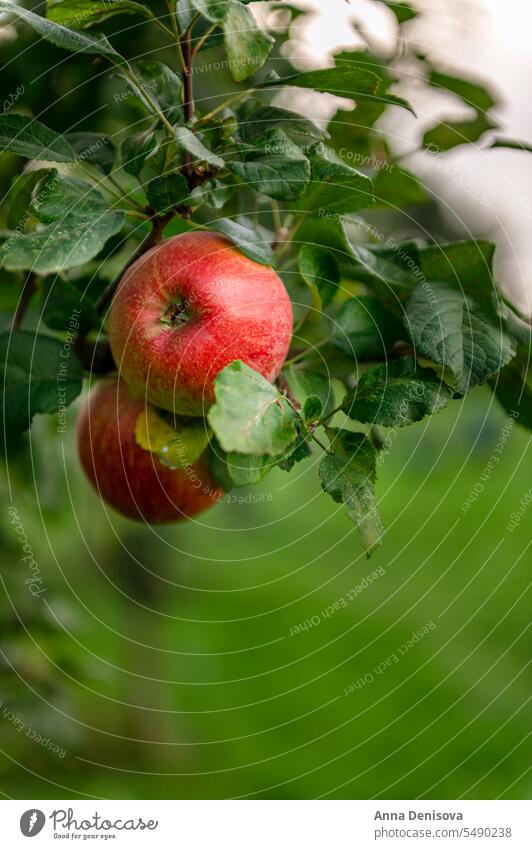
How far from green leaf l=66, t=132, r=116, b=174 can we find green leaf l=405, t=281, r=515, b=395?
0.21 m

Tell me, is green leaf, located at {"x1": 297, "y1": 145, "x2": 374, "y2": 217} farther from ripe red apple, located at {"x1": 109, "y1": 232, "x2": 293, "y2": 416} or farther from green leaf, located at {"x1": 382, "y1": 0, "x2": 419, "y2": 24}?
green leaf, located at {"x1": 382, "y1": 0, "x2": 419, "y2": 24}

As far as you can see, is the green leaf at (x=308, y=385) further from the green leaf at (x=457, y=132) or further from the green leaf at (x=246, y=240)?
the green leaf at (x=457, y=132)

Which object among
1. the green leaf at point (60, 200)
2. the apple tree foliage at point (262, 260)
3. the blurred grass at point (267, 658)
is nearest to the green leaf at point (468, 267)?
the apple tree foliage at point (262, 260)

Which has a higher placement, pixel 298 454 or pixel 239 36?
pixel 239 36

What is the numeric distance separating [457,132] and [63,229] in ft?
1.29

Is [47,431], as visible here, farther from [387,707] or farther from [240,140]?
[387,707]

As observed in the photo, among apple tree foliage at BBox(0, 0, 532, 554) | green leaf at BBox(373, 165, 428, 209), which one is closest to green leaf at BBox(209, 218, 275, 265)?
apple tree foliage at BBox(0, 0, 532, 554)

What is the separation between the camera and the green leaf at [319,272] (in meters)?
0.54

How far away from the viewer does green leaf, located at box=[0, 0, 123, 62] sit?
1.43 feet

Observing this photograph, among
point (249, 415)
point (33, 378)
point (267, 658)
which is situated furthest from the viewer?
point (267, 658)

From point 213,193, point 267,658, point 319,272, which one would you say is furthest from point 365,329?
point 267,658

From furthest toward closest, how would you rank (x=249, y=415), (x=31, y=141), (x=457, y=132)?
(x=457, y=132)
(x=31, y=141)
(x=249, y=415)

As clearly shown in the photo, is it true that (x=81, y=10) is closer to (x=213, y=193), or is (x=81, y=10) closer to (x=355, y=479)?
(x=213, y=193)

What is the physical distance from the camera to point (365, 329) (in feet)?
1.89
